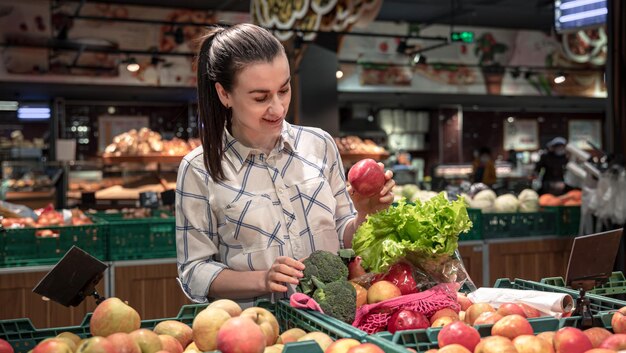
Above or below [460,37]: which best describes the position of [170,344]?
below

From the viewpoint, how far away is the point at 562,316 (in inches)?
74.9

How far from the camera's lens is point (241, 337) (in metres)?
1.46

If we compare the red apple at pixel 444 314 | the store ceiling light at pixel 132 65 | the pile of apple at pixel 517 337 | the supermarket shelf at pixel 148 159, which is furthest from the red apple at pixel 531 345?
the store ceiling light at pixel 132 65

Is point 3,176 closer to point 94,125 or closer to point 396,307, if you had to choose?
point 94,125

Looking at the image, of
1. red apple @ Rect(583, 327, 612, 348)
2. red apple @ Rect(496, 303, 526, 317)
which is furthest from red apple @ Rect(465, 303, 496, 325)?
red apple @ Rect(583, 327, 612, 348)

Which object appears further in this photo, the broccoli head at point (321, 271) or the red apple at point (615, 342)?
the broccoli head at point (321, 271)

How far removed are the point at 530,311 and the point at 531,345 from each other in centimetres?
37

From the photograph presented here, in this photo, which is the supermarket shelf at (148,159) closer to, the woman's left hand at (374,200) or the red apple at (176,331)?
the woman's left hand at (374,200)

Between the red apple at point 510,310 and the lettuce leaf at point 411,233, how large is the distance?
0.68 feet

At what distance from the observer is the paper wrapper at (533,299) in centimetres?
186

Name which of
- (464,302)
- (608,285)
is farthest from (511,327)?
(608,285)

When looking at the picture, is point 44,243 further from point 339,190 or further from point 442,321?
point 442,321

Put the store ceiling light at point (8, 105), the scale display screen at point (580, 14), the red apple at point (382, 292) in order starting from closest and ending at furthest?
1. the red apple at point (382, 292)
2. the scale display screen at point (580, 14)
3. the store ceiling light at point (8, 105)

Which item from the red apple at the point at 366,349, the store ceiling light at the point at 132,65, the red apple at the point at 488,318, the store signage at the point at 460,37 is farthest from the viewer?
the store ceiling light at the point at 132,65
